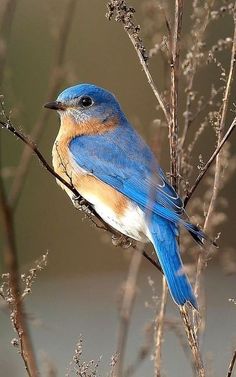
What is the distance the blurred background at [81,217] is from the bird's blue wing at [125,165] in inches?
122

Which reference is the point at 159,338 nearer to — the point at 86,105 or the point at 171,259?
the point at 171,259

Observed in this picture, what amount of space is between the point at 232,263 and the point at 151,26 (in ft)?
3.62

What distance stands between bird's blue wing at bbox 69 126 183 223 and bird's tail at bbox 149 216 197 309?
0.19 ft

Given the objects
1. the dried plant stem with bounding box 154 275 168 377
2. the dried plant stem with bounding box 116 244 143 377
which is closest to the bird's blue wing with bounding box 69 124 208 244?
the dried plant stem with bounding box 154 275 168 377

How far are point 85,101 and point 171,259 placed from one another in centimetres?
115

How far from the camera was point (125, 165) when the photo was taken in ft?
12.6

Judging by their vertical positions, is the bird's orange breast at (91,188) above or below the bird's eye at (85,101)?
below

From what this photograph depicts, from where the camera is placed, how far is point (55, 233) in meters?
9.06

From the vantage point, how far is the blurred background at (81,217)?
305 inches

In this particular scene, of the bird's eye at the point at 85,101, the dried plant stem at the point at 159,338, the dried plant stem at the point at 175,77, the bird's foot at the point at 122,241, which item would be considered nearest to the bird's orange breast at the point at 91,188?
the bird's foot at the point at 122,241

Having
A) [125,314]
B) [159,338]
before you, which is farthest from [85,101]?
[125,314]

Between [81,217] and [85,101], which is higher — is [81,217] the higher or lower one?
the higher one

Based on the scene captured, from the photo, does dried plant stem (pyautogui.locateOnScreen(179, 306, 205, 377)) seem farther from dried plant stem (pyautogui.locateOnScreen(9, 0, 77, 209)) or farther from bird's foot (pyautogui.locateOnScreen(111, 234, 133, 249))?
dried plant stem (pyautogui.locateOnScreen(9, 0, 77, 209))

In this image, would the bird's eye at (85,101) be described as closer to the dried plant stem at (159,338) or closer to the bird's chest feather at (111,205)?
the bird's chest feather at (111,205)
